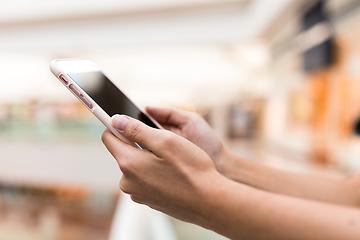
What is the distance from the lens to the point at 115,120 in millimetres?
644

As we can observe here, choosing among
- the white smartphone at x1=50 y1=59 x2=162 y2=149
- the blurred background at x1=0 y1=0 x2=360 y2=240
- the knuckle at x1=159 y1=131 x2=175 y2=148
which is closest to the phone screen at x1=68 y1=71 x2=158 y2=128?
the white smartphone at x1=50 y1=59 x2=162 y2=149

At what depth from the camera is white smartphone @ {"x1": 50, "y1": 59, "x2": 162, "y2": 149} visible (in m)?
0.71

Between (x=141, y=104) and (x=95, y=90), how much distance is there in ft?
19.9

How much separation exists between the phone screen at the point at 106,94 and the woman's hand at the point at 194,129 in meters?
0.11

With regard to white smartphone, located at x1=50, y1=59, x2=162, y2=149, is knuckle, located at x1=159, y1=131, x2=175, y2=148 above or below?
below

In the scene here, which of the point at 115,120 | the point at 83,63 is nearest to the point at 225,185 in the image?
the point at 115,120

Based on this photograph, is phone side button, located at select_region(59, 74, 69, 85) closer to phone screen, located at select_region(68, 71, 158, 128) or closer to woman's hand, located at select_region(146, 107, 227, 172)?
phone screen, located at select_region(68, 71, 158, 128)

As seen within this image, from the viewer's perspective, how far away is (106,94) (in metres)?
0.79

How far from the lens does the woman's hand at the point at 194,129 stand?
95cm

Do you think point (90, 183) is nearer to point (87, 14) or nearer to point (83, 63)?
point (87, 14)

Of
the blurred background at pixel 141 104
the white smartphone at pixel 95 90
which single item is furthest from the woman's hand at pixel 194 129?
the blurred background at pixel 141 104

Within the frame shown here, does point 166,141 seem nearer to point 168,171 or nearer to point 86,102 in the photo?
point 168,171

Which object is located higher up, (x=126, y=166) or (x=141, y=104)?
(x=141, y=104)

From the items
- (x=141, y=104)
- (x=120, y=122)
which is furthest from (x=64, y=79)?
(x=141, y=104)
